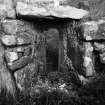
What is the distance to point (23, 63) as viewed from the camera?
3701mm

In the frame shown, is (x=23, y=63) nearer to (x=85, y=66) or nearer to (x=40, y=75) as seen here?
(x=40, y=75)

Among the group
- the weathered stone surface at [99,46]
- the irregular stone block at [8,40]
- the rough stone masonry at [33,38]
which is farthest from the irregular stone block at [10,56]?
the weathered stone surface at [99,46]

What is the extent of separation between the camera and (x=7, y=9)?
3721 mm

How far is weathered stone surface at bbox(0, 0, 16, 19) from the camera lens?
3.64m

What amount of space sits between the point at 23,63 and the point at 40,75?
29.4 inches

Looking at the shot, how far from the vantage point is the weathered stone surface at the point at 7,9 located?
3643 millimetres

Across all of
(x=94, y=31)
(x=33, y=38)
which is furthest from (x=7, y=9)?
(x=94, y=31)

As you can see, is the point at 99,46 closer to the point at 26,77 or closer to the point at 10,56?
the point at 26,77

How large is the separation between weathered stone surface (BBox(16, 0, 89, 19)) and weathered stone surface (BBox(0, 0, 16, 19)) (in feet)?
0.53

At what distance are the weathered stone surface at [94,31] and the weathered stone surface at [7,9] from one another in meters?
1.53

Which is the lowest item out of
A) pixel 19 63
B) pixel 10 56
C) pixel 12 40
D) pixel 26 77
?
pixel 26 77

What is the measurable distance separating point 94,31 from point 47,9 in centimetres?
107

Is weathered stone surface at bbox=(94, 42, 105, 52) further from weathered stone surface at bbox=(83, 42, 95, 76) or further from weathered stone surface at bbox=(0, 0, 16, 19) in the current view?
weathered stone surface at bbox=(0, 0, 16, 19)

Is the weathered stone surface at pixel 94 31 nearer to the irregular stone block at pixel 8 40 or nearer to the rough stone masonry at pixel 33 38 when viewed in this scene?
the rough stone masonry at pixel 33 38
